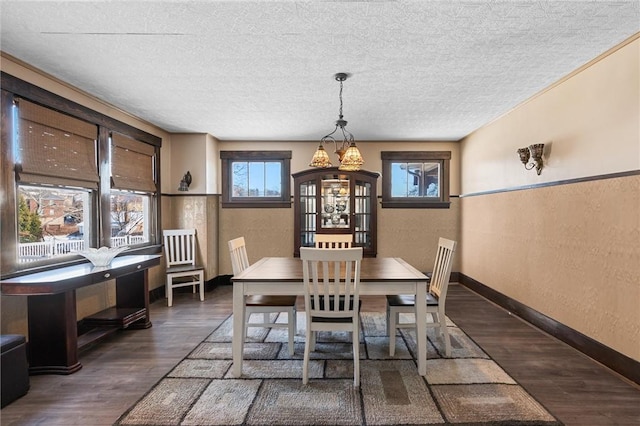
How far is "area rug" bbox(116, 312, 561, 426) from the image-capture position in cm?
184

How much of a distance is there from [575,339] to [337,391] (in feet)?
6.89

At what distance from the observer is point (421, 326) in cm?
231

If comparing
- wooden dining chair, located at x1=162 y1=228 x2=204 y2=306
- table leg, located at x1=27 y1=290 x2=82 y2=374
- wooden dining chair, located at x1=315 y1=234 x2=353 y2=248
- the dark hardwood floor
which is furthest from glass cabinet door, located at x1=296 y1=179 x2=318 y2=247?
table leg, located at x1=27 y1=290 x2=82 y2=374

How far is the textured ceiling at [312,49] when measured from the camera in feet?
6.06

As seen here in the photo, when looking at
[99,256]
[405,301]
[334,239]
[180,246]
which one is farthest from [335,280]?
[180,246]

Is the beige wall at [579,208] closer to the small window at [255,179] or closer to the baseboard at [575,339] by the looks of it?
the baseboard at [575,339]

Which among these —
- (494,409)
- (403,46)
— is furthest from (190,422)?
(403,46)

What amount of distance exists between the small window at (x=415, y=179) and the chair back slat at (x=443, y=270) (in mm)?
2436

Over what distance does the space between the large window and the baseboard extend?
14.5ft

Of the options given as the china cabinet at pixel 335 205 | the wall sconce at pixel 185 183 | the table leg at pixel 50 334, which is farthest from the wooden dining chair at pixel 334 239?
the wall sconce at pixel 185 183

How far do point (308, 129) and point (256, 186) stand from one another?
1.39 m

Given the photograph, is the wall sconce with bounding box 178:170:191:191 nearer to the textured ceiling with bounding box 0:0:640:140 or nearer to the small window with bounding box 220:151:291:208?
the small window with bounding box 220:151:291:208

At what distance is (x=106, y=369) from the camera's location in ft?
7.95

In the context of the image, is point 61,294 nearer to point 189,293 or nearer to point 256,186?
point 189,293
